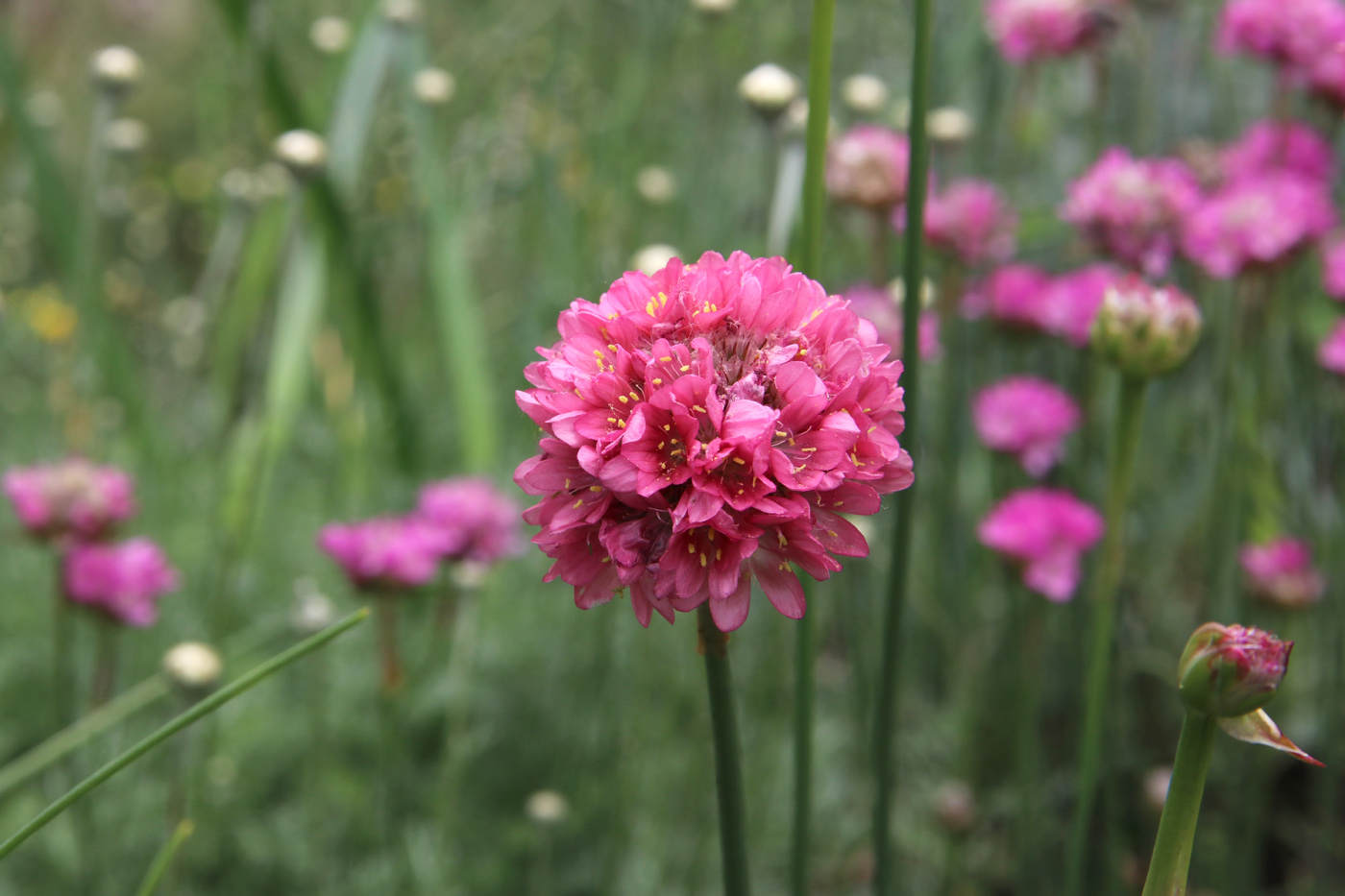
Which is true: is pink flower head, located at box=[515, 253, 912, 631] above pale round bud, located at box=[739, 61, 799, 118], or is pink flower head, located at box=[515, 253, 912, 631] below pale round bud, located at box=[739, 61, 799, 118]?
below

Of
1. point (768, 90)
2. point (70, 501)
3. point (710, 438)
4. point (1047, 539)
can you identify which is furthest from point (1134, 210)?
point (70, 501)

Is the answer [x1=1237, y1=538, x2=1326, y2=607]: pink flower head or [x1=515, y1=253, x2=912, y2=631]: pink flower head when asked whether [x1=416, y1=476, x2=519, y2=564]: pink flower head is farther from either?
[x1=1237, y1=538, x2=1326, y2=607]: pink flower head

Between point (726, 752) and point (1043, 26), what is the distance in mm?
1140

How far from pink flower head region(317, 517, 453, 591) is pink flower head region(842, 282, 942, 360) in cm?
46

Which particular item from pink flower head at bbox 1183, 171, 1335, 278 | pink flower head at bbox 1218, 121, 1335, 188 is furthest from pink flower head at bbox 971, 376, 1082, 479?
pink flower head at bbox 1218, 121, 1335, 188

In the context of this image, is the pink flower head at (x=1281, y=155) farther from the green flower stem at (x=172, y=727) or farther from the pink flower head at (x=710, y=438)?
the green flower stem at (x=172, y=727)

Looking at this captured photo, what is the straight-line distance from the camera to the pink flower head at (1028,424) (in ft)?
3.53

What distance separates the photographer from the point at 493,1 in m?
2.39

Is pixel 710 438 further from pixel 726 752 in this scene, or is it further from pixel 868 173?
pixel 868 173

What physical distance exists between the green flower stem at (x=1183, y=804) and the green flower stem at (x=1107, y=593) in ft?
0.73

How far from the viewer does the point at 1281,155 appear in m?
1.14

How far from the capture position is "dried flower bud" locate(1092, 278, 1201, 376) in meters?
0.65

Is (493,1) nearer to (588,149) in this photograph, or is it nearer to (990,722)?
(588,149)

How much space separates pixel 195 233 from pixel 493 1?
1552 mm
